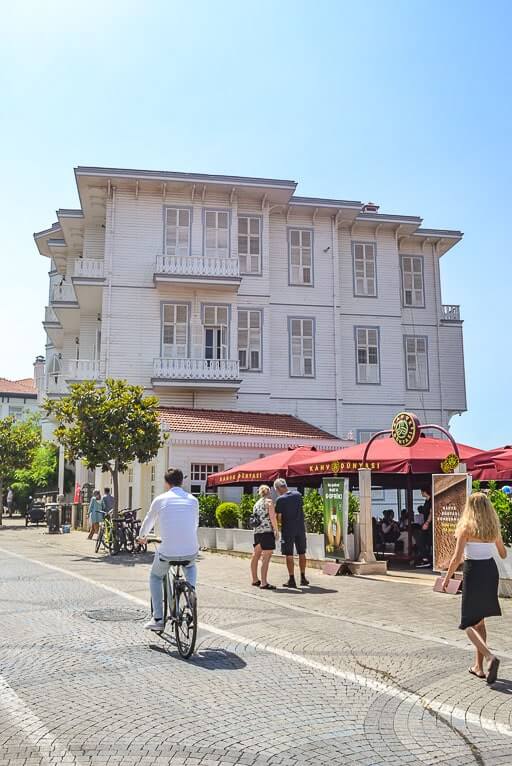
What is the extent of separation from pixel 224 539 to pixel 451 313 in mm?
19878

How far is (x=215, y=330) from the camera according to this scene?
103 feet

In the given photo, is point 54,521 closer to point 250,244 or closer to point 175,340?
point 175,340

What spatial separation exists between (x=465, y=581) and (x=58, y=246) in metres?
32.8

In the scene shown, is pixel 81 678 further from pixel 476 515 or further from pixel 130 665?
pixel 476 515

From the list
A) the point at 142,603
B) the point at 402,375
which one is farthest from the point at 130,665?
the point at 402,375

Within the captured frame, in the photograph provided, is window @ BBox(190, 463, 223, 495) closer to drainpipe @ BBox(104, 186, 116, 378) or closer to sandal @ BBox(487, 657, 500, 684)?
drainpipe @ BBox(104, 186, 116, 378)

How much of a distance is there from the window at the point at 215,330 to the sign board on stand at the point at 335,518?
16.3 metres

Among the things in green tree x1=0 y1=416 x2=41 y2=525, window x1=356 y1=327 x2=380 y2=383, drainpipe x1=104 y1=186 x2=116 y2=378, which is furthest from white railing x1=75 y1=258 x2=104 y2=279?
window x1=356 y1=327 x2=380 y2=383

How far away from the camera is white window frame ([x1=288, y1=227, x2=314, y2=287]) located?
108 ft

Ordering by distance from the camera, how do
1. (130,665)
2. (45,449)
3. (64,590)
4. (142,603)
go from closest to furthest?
(130,665), (142,603), (64,590), (45,449)

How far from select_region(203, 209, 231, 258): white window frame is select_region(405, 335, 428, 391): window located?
30.6 feet

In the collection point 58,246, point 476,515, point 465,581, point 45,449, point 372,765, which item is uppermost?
point 58,246

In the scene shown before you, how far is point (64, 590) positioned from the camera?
11.9 meters

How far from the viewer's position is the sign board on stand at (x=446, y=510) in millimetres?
12867
